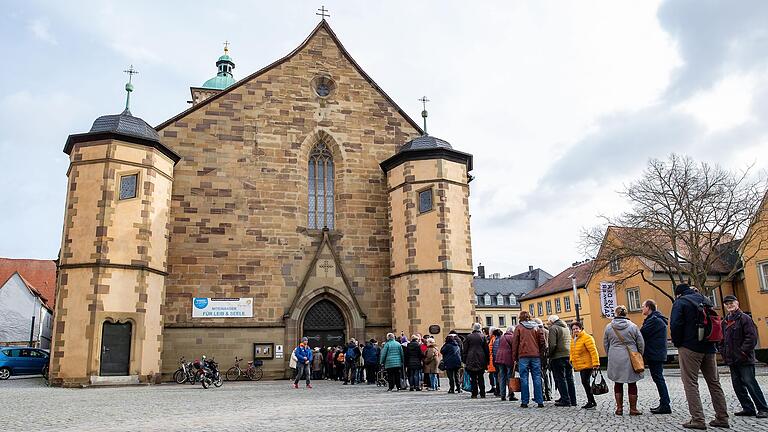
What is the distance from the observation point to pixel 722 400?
777cm

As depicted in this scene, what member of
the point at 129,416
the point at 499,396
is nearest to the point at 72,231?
the point at 129,416

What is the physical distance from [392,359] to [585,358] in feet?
21.8

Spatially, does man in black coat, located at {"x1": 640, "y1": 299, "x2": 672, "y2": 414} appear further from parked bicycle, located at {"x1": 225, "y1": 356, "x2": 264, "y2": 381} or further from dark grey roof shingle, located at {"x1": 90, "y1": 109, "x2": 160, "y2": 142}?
dark grey roof shingle, located at {"x1": 90, "y1": 109, "x2": 160, "y2": 142}

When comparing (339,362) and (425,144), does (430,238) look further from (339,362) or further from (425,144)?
(339,362)

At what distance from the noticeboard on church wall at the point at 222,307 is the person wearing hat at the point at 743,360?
17.2 metres

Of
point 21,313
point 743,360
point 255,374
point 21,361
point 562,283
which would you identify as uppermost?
point 562,283

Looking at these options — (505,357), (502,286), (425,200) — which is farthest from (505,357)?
(502,286)

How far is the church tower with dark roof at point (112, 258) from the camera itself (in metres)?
19.3

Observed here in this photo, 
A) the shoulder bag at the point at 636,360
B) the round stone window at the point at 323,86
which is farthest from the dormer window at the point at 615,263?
the shoulder bag at the point at 636,360

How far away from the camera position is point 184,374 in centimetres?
2100

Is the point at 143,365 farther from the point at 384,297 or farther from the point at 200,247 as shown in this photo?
the point at 384,297

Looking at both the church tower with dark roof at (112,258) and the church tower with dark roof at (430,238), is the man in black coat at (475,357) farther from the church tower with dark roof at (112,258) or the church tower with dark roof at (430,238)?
the church tower with dark roof at (112,258)

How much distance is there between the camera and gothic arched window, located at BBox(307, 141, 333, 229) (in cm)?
2511

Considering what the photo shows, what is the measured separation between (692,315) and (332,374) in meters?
16.9
